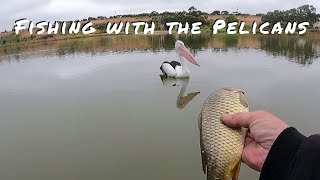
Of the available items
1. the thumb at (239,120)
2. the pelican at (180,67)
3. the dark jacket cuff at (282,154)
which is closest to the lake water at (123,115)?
the pelican at (180,67)

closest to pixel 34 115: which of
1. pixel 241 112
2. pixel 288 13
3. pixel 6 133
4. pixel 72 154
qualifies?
pixel 6 133

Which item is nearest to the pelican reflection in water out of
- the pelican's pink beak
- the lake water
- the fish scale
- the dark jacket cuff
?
the lake water

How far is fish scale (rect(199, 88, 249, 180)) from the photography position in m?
1.90

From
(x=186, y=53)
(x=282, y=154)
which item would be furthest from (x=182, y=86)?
(x=282, y=154)

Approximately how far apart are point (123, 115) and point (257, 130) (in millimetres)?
7992

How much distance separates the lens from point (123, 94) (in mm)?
12227

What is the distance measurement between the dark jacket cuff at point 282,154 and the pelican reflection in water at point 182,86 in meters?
8.79

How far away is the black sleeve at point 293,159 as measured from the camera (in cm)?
127

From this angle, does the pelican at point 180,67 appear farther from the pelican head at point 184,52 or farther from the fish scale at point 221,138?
the fish scale at point 221,138

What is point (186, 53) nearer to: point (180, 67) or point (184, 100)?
point (180, 67)

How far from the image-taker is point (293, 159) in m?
1.34

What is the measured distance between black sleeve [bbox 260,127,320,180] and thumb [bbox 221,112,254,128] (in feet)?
1.38

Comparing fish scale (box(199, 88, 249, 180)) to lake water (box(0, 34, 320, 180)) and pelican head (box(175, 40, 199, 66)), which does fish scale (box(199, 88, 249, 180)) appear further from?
pelican head (box(175, 40, 199, 66))

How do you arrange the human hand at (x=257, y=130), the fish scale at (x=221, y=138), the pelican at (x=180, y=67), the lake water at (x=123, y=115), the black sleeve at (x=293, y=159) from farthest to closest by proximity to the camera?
the pelican at (x=180, y=67) → the lake water at (x=123, y=115) → the fish scale at (x=221, y=138) → the human hand at (x=257, y=130) → the black sleeve at (x=293, y=159)
